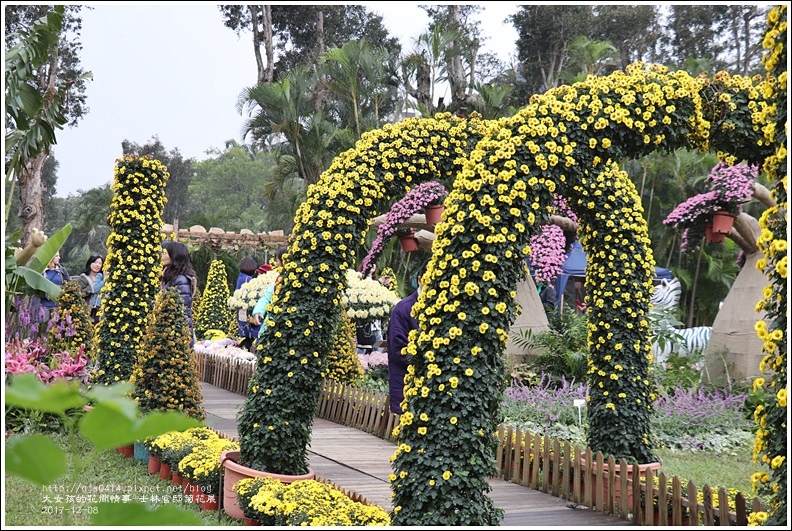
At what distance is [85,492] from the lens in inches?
236

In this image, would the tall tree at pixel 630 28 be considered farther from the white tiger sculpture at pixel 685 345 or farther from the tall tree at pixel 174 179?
the tall tree at pixel 174 179

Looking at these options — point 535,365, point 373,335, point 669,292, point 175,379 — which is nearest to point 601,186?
point 175,379

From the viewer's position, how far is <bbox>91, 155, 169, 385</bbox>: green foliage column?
330 inches

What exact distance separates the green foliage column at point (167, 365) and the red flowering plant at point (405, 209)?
3.06 meters

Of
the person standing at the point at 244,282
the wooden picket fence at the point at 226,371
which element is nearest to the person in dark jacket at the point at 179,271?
the wooden picket fence at the point at 226,371

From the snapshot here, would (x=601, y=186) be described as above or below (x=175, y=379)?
above

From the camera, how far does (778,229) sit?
337cm

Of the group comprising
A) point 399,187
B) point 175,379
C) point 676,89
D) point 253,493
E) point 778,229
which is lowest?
point 253,493

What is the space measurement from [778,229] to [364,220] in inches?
121

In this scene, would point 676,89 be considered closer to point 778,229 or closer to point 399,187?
point 778,229

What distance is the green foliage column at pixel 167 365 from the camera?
732 cm

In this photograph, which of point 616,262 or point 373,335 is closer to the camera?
point 616,262

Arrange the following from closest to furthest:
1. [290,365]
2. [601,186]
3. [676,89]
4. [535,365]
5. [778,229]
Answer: [778,229], [676,89], [290,365], [601,186], [535,365]

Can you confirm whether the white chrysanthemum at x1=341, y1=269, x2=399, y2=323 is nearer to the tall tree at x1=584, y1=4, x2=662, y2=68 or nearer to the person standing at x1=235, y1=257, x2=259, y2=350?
the person standing at x1=235, y1=257, x2=259, y2=350
